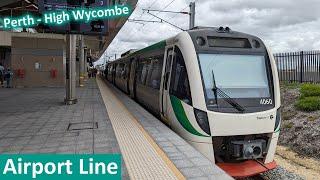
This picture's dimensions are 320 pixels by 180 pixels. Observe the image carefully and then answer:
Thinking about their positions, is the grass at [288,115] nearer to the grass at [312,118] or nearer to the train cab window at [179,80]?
the grass at [312,118]

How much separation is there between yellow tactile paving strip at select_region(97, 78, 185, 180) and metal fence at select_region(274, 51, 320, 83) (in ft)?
34.5

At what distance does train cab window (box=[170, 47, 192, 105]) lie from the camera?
7.93 m

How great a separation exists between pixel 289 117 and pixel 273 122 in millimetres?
6389

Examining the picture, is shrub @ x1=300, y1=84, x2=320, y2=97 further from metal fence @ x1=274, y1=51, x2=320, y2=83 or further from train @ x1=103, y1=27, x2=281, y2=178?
train @ x1=103, y1=27, x2=281, y2=178

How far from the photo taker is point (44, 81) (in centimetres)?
2509

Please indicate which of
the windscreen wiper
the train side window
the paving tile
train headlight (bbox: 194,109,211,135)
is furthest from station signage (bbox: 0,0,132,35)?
train headlight (bbox: 194,109,211,135)

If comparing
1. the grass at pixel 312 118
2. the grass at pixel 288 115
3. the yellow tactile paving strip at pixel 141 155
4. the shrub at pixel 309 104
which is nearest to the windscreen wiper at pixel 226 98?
the yellow tactile paving strip at pixel 141 155

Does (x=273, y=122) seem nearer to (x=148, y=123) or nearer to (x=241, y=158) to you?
(x=241, y=158)

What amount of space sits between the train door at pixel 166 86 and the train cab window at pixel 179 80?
34 cm

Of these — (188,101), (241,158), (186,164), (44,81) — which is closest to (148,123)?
(188,101)

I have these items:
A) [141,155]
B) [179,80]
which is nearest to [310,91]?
[179,80]

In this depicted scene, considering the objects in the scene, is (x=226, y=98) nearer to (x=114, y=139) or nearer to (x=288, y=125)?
(x=114, y=139)

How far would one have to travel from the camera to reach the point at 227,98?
302 inches

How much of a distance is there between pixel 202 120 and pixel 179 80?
4.26 ft
